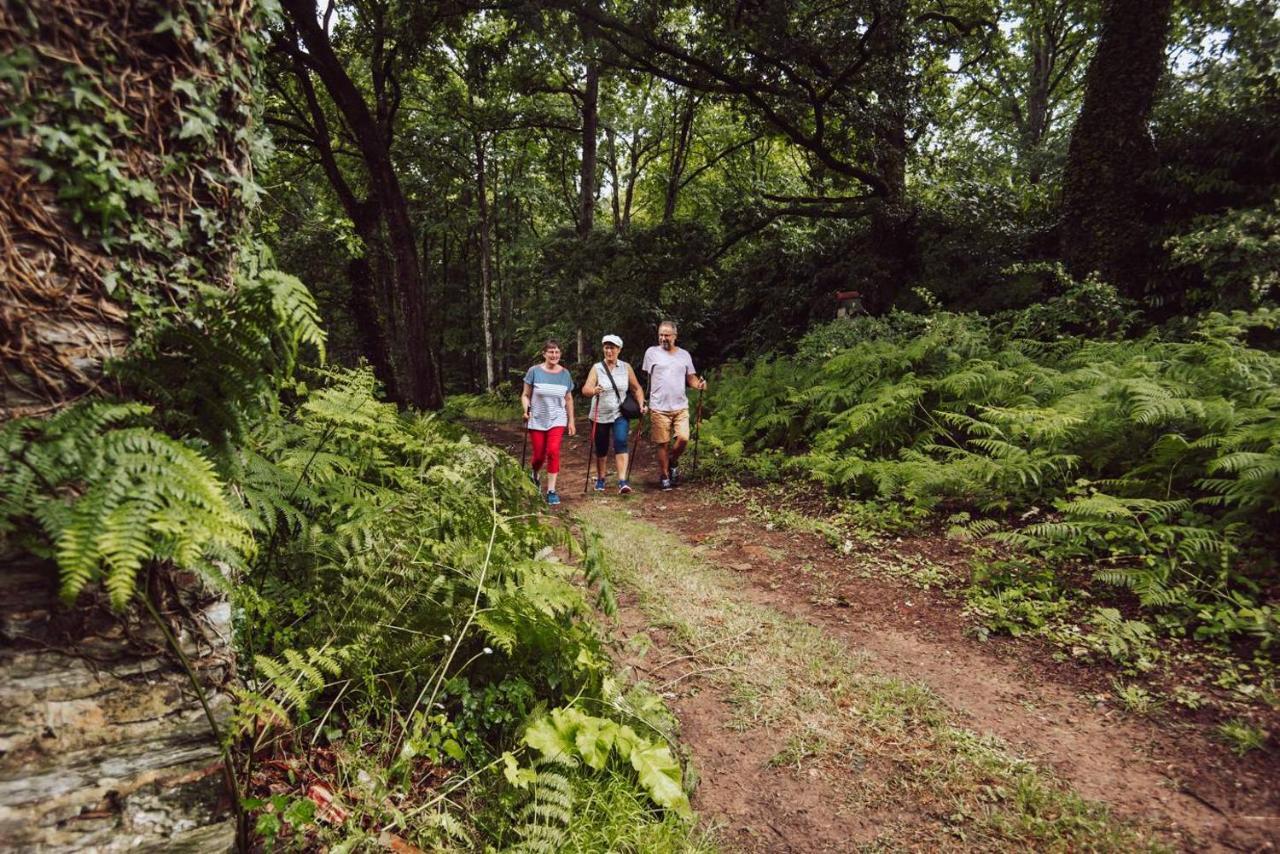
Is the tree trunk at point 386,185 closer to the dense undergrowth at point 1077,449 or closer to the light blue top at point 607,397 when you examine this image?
the light blue top at point 607,397

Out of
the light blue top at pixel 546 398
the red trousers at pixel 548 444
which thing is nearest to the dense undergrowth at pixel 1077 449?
the red trousers at pixel 548 444

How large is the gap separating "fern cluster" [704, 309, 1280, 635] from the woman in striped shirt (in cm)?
288

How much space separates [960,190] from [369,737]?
1316cm

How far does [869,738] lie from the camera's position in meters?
3.21

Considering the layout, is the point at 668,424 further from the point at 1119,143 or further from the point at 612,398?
the point at 1119,143

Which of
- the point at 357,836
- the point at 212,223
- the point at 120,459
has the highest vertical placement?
the point at 212,223

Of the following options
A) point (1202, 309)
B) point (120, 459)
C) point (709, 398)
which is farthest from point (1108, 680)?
point (709, 398)

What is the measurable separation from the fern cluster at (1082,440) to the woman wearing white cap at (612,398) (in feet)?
5.83

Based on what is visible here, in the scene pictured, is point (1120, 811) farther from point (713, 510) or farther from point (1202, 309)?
point (1202, 309)

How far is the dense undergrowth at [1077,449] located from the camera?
164 inches

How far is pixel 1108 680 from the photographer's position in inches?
143

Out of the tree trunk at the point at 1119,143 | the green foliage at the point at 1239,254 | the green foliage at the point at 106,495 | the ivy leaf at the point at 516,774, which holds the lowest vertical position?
the ivy leaf at the point at 516,774

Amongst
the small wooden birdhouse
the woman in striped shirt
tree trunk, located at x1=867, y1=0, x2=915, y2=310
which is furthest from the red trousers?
tree trunk, located at x1=867, y1=0, x2=915, y2=310

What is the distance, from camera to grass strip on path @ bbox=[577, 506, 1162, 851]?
2.63 meters
